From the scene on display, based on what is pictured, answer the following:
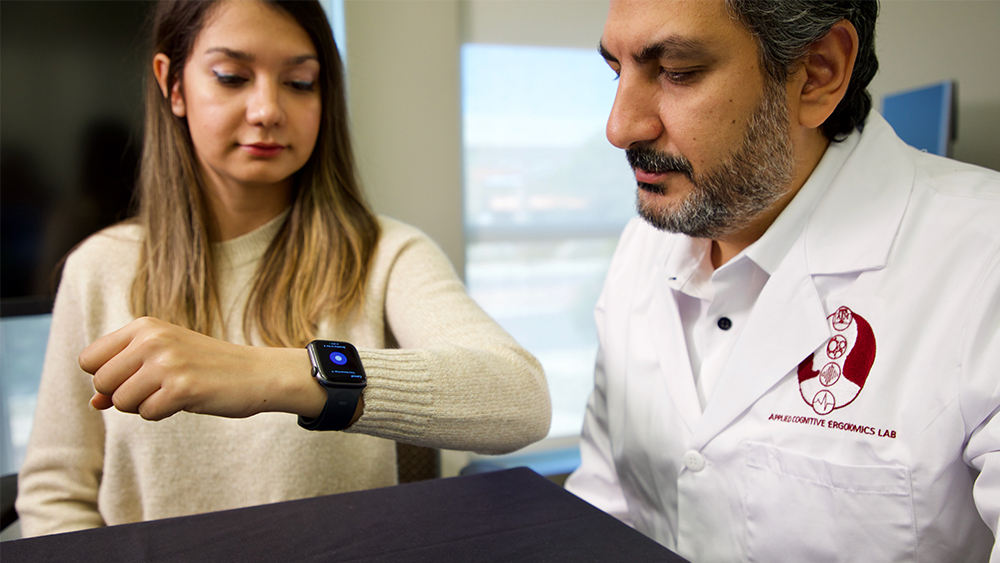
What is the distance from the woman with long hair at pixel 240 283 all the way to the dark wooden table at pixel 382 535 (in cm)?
20

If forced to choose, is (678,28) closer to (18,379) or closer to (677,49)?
(677,49)

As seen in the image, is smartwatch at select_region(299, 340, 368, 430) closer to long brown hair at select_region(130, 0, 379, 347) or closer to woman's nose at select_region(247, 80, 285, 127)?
long brown hair at select_region(130, 0, 379, 347)

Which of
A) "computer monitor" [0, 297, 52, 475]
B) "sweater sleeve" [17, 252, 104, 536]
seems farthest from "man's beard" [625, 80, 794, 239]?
"computer monitor" [0, 297, 52, 475]

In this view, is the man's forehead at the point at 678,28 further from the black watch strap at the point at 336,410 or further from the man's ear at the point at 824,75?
the black watch strap at the point at 336,410

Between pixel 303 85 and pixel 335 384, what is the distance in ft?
2.09

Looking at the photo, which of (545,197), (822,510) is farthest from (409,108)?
(822,510)

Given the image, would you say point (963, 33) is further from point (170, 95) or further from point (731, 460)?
point (170, 95)

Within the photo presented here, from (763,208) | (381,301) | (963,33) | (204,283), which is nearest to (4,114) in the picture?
(204,283)

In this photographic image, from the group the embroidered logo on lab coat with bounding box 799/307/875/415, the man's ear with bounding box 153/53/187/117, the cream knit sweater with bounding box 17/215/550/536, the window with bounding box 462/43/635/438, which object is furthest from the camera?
the window with bounding box 462/43/635/438

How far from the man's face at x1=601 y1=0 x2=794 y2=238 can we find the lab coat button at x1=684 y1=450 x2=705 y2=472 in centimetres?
32

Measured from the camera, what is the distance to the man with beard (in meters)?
0.75

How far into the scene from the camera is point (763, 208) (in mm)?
941

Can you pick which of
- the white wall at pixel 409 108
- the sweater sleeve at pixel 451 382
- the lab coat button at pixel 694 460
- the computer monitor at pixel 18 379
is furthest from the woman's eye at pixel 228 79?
the computer monitor at pixel 18 379

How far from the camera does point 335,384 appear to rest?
0.69 metres
